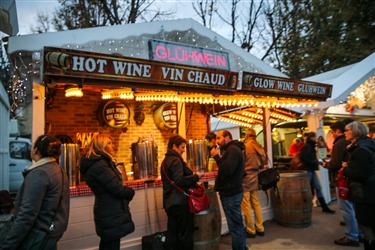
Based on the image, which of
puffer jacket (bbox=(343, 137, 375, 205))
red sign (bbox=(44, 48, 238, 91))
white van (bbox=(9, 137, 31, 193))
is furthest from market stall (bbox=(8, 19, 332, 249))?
white van (bbox=(9, 137, 31, 193))

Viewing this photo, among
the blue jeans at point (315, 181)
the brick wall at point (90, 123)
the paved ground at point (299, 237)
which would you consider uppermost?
the brick wall at point (90, 123)

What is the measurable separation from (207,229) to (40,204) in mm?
2406

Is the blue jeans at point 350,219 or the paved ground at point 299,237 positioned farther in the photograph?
the paved ground at point 299,237

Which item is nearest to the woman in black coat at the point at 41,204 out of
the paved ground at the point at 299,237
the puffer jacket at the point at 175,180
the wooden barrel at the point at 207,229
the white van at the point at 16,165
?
the puffer jacket at the point at 175,180

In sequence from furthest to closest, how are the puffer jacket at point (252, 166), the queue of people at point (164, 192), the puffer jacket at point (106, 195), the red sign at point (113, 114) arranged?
1. the red sign at point (113, 114)
2. the puffer jacket at point (252, 166)
3. the puffer jacket at point (106, 195)
4. the queue of people at point (164, 192)

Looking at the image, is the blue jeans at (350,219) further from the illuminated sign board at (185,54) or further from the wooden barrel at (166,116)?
the wooden barrel at (166,116)

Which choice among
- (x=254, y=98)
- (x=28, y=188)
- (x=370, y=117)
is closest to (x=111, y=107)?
(x=254, y=98)

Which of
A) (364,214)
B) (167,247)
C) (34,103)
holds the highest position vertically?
(34,103)

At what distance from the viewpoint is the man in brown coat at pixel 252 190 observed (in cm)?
522

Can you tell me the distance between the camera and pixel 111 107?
6.09m

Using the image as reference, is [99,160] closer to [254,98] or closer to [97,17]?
[254,98]

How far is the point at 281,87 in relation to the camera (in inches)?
223

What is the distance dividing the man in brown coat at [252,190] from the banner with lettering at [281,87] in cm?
95

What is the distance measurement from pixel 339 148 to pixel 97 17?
59.0 ft
